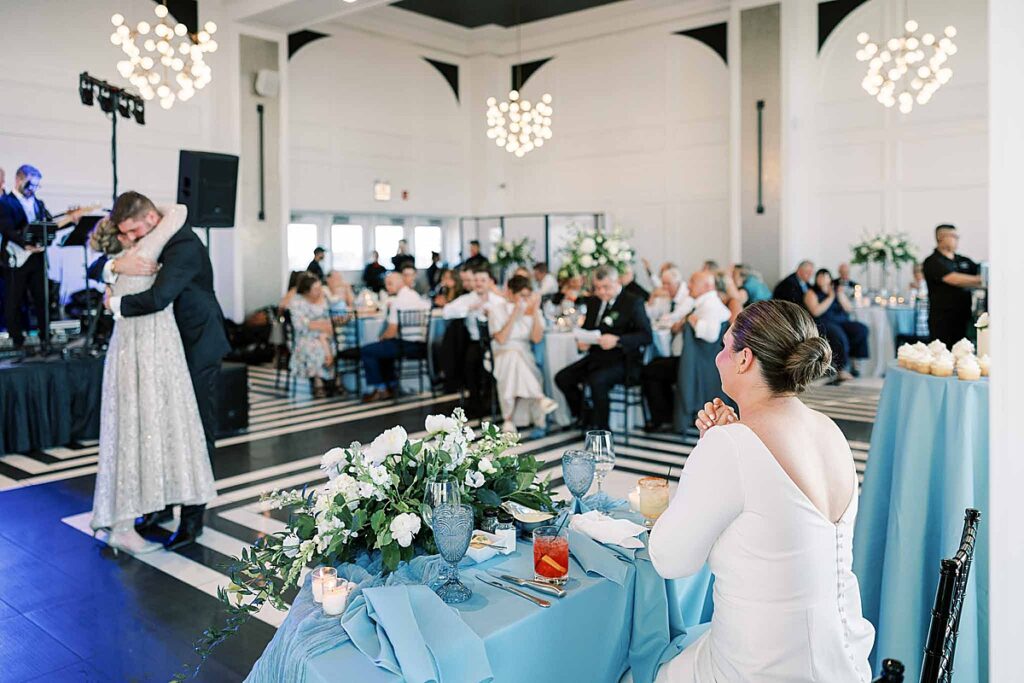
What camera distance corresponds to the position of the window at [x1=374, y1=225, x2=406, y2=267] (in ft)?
49.4

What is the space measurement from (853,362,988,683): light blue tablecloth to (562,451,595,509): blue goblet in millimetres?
1387

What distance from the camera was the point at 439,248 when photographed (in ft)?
52.8

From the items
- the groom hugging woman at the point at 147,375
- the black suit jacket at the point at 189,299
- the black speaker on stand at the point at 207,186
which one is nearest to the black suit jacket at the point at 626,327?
the black speaker on stand at the point at 207,186

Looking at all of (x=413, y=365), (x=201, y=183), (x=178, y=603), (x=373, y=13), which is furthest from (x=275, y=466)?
(x=373, y=13)

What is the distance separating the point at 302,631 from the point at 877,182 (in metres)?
12.2

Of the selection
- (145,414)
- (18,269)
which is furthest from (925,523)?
(18,269)

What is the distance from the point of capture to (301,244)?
14.1 meters

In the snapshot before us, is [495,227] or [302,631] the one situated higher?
[495,227]

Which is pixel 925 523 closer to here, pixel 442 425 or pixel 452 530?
pixel 442 425

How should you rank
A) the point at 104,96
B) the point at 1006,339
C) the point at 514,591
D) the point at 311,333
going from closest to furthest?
the point at 1006,339 → the point at 514,591 → the point at 104,96 → the point at 311,333

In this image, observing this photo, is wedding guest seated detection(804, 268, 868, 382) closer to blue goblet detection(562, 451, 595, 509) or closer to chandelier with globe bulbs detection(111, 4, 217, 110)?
chandelier with globe bulbs detection(111, 4, 217, 110)

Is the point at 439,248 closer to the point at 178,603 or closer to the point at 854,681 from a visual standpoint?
the point at 178,603

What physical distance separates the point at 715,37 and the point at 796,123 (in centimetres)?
215

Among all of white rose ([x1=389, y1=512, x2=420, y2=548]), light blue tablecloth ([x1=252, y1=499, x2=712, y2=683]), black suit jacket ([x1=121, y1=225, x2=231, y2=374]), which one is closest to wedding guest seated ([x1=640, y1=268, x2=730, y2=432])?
black suit jacket ([x1=121, y1=225, x2=231, y2=374])
